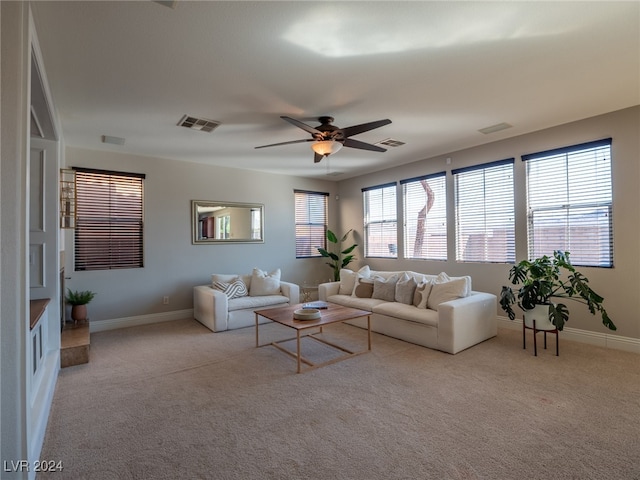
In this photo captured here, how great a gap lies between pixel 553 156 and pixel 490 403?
3.29 m

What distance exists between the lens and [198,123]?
3758mm

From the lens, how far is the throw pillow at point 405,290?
4.38 metres

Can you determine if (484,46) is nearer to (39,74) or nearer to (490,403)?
(490,403)

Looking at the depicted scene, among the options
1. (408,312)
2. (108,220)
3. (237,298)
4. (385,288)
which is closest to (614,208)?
(408,312)

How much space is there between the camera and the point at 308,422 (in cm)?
229

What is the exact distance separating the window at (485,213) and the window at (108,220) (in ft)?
16.4

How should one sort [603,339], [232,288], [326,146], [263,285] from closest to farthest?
[326,146] < [603,339] < [232,288] < [263,285]

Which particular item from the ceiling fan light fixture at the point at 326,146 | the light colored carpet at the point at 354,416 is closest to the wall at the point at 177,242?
the light colored carpet at the point at 354,416

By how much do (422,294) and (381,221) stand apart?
247 centimetres

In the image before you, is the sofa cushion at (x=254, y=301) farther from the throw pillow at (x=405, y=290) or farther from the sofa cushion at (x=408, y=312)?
the throw pillow at (x=405, y=290)

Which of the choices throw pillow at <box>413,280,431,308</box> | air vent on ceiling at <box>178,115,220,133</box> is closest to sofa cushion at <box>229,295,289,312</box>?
throw pillow at <box>413,280,431,308</box>

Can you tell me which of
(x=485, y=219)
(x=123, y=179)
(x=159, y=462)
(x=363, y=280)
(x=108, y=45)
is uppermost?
(x=108, y=45)

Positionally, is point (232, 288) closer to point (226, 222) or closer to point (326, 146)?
point (226, 222)

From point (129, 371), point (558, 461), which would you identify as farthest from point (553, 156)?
point (129, 371)
